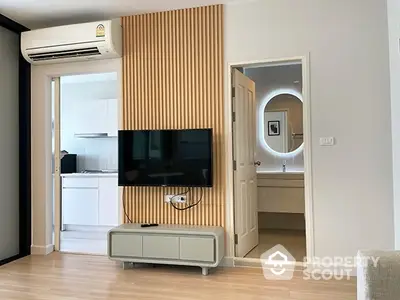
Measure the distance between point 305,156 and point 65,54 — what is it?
2902mm

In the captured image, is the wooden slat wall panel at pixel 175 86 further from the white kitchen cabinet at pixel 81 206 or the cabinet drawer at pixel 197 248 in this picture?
the white kitchen cabinet at pixel 81 206

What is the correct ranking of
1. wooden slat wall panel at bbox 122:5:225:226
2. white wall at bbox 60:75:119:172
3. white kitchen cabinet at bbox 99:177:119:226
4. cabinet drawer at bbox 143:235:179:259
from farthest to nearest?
white wall at bbox 60:75:119:172, white kitchen cabinet at bbox 99:177:119:226, wooden slat wall panel at bbox 122:5:225:226, cabinet drawer at bbox 143:235:179:259

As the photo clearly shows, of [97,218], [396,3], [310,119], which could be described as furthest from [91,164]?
[396,3]

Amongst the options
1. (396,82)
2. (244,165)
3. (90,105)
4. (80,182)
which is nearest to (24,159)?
(80,182)

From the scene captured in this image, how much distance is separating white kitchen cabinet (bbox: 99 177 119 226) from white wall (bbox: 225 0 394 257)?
3.10 meters

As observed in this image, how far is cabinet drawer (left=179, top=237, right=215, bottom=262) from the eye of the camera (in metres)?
3.61

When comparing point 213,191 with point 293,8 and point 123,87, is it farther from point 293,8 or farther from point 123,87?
point 293,8

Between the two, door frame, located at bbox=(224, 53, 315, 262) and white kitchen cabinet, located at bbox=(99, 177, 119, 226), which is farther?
white kitchen cabinet, located at bbox=(99, 177, 119, 226)

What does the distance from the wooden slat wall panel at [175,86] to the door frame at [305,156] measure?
8 cm

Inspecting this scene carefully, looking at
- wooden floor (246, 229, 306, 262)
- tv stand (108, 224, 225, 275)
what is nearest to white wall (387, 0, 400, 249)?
wooden floor (246, 229, 306, 262)

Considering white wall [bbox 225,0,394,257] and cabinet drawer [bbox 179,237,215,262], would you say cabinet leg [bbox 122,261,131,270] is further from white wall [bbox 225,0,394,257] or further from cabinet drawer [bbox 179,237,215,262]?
white wall [bbox 225,0,394,257]

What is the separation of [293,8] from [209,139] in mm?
1590

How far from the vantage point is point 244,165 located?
4.24m

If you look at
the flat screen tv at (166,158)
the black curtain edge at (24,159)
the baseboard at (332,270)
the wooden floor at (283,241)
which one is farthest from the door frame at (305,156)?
the black curtain edge at (24,159)
